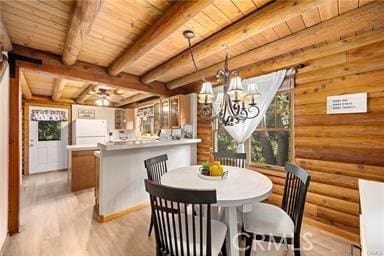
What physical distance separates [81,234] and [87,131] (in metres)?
4.00

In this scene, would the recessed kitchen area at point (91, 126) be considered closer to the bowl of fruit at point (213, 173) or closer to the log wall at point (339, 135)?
the bowl of fruit at point (213, 173)

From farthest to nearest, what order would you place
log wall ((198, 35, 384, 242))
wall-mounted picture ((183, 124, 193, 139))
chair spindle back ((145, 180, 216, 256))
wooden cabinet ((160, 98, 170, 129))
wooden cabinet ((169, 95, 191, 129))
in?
1. wooden cabinet ((160, 98, 170, 129))
2. wall-mounted picture ((183, 124, 193, 139))
3. wooden cabinet ((169, 95, 191, 129))
4. log wall ((198, 35, 384, 242))
5. chair spindle back ((145, 180, 216, 256))

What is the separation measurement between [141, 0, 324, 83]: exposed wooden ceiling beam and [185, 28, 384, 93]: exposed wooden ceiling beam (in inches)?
41.9

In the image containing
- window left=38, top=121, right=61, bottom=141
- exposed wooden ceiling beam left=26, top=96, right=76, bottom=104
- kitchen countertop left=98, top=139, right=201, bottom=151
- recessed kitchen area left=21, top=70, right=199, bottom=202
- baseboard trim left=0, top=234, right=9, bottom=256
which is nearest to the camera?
baseboard trim left=0, top=234, right=9, bottom=256

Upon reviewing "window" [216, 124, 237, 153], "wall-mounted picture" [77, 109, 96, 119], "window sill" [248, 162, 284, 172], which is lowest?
"window sill" [248, 162, 284, 172]

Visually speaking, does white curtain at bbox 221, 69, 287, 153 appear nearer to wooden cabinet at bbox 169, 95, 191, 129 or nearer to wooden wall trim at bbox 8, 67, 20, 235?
wooden cabinet at bbox 169, 95, 191, 129

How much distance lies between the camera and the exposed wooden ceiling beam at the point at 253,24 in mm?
1502

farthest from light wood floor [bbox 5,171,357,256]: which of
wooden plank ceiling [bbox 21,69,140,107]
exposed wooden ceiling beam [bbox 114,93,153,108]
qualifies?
exposed wooden ceiling beam [bbox 114,93,153,108]

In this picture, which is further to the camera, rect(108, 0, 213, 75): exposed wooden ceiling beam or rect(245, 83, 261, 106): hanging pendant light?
rect(245, 83, 261, 106): hanging pendant light

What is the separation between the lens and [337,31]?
195 cm

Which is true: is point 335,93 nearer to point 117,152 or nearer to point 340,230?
point 340,230

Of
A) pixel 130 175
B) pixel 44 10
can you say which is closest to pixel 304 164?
pixel 130 175

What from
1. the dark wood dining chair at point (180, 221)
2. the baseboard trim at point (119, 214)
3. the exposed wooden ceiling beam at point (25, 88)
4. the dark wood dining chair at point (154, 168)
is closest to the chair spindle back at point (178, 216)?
the dark wood dining chair at point (180, 221)

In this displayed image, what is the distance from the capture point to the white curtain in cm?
278
